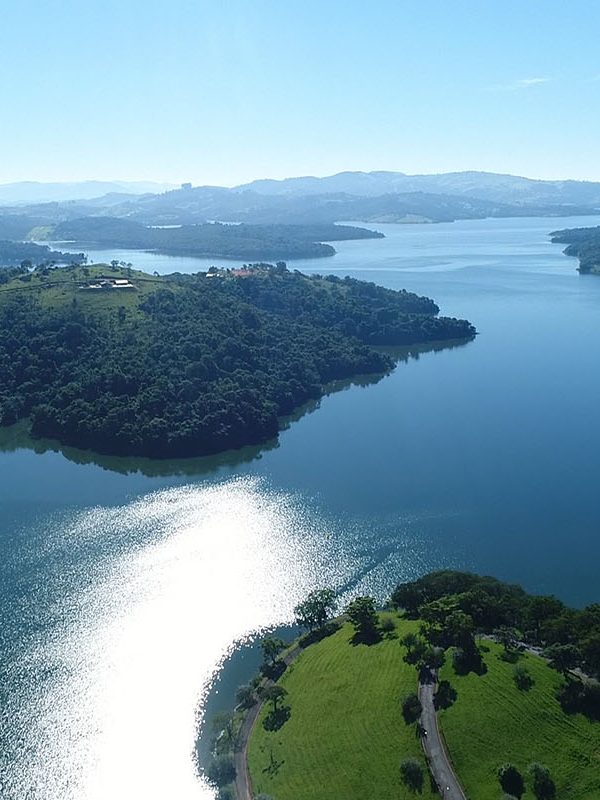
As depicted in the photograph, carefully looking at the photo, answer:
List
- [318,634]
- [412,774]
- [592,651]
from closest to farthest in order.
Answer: [412,774], [592,651], [318,634]

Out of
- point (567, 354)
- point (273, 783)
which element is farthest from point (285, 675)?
point (567, 354)

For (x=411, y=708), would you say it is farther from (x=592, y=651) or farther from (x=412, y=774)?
(x=592, y=651)

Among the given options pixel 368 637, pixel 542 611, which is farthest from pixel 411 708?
pixel 542 611

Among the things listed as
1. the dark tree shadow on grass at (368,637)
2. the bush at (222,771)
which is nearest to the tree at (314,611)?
the dark tree shadow on grass at (368,637)

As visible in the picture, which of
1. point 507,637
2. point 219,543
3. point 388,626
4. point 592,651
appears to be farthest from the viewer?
point 219,543

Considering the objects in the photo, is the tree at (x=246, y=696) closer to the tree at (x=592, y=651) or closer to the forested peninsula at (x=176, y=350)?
the tree at (x=592, y=651)

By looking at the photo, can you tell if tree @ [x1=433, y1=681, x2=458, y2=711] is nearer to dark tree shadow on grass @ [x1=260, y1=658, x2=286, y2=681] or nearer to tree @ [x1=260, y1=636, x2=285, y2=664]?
dark tree shadow on grass @ [x1=260, y1=658, x2=286, y2=681]
